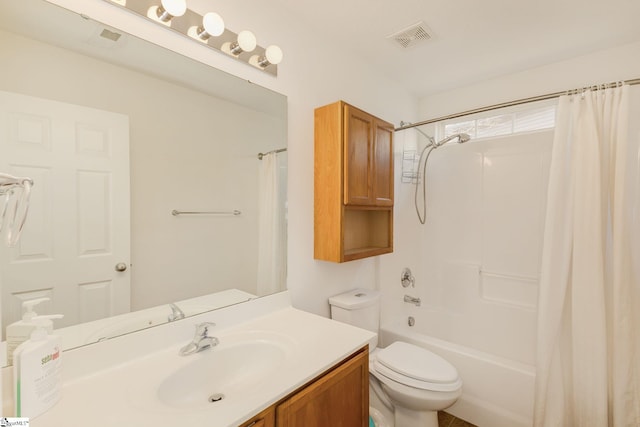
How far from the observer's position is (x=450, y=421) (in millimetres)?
1952

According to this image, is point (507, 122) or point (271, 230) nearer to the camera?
point (271, 230)

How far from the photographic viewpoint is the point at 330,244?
1692mm

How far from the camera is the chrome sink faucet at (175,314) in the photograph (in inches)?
45.6

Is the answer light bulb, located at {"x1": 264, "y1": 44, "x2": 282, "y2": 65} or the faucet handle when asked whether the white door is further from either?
light bulb, located at {"x1": 264, "y1": 44, "x2": 282, "y2": 65}

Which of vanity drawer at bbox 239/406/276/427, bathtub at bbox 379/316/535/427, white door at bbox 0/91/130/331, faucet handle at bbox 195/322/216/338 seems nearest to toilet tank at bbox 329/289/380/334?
bathtub at bbox 379/316/535/427

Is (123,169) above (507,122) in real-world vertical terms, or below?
below

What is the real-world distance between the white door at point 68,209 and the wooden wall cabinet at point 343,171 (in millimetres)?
965

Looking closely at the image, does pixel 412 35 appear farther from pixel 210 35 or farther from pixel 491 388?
pixel 491 388

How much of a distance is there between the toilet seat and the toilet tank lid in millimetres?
301

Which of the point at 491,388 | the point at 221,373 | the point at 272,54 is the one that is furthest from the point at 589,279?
the point at 272,54

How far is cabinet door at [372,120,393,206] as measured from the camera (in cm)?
188

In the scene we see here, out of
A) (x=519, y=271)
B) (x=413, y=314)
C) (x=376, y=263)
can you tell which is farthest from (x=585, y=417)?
(x=376, y=263)

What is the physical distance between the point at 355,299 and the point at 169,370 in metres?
1.13

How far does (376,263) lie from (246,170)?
4.28ft
